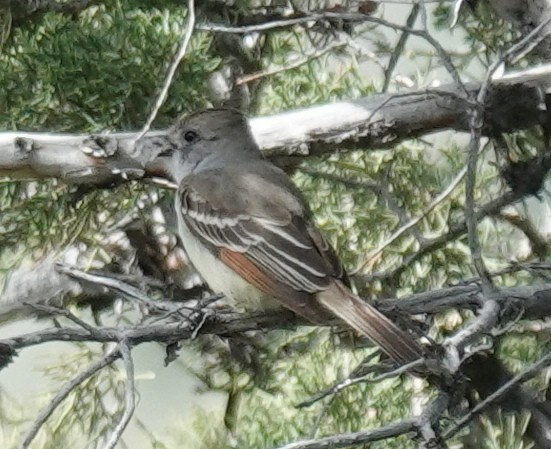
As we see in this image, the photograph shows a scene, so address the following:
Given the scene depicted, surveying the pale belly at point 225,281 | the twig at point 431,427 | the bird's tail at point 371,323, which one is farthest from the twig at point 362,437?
the pale belly at point 225,281

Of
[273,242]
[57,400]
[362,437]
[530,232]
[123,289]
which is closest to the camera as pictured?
[362,437]

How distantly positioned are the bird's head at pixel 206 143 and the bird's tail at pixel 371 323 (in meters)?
0.43

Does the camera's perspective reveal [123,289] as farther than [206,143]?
No

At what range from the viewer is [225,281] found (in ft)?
5.81

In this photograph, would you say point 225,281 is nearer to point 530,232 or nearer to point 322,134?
point 322,134

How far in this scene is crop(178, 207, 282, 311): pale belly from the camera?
1.74 metres

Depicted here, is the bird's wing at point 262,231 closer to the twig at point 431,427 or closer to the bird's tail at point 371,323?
the bird's tail at point 371,323

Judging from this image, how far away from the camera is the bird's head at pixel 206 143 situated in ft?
6.46

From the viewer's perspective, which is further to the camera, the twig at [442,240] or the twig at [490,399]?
the twig at [442,240]

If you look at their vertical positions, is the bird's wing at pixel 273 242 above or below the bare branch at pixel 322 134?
below

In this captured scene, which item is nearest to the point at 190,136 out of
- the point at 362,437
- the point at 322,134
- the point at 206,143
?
the point at 206,143

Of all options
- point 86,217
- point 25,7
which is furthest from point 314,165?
point 25,7

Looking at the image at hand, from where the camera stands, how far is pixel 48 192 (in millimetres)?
1946

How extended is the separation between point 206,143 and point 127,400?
0.89 meters
